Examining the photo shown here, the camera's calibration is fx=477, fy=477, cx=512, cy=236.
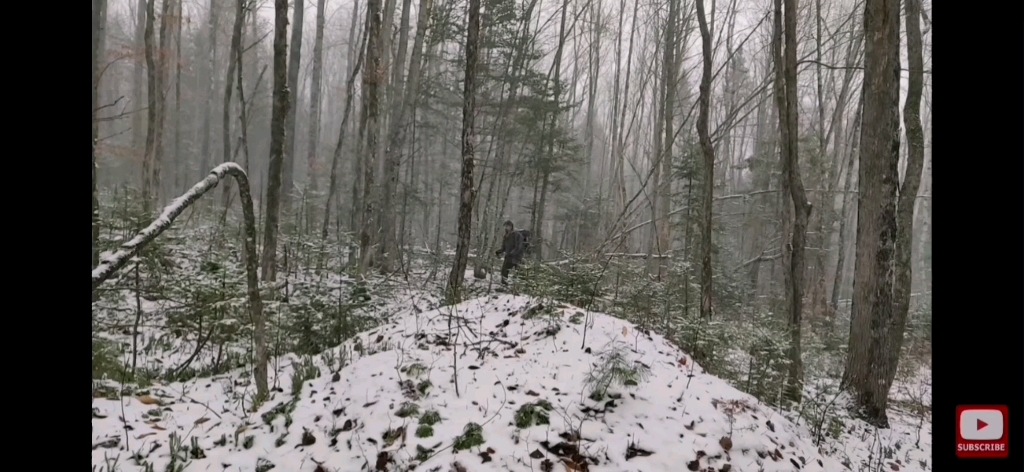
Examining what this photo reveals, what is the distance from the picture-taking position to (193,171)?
95.2ft

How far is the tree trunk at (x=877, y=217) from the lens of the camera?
211 inches

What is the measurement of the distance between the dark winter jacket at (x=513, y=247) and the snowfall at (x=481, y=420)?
5.39m

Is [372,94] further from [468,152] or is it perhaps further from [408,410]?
[408,410]

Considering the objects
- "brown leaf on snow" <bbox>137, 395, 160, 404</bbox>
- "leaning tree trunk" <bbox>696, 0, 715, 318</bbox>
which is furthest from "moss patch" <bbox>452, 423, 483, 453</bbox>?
"leaning tree trunk" <bbox>696, 0, 715, 318</bbox>

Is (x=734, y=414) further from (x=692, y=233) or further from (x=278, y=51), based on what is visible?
(x=692, y=233)

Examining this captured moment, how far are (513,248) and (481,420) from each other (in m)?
7.14

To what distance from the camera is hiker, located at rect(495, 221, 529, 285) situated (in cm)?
1041

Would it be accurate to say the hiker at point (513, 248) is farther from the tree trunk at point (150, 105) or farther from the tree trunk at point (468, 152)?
the tree trunk at point (150, 105)

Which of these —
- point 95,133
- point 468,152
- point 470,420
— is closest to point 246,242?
point 470,420

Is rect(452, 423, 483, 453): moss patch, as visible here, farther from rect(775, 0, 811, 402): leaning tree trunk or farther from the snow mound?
rect(775, 0, 811, 402): leaning tree trunk

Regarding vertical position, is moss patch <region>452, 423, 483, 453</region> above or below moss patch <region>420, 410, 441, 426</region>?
below
